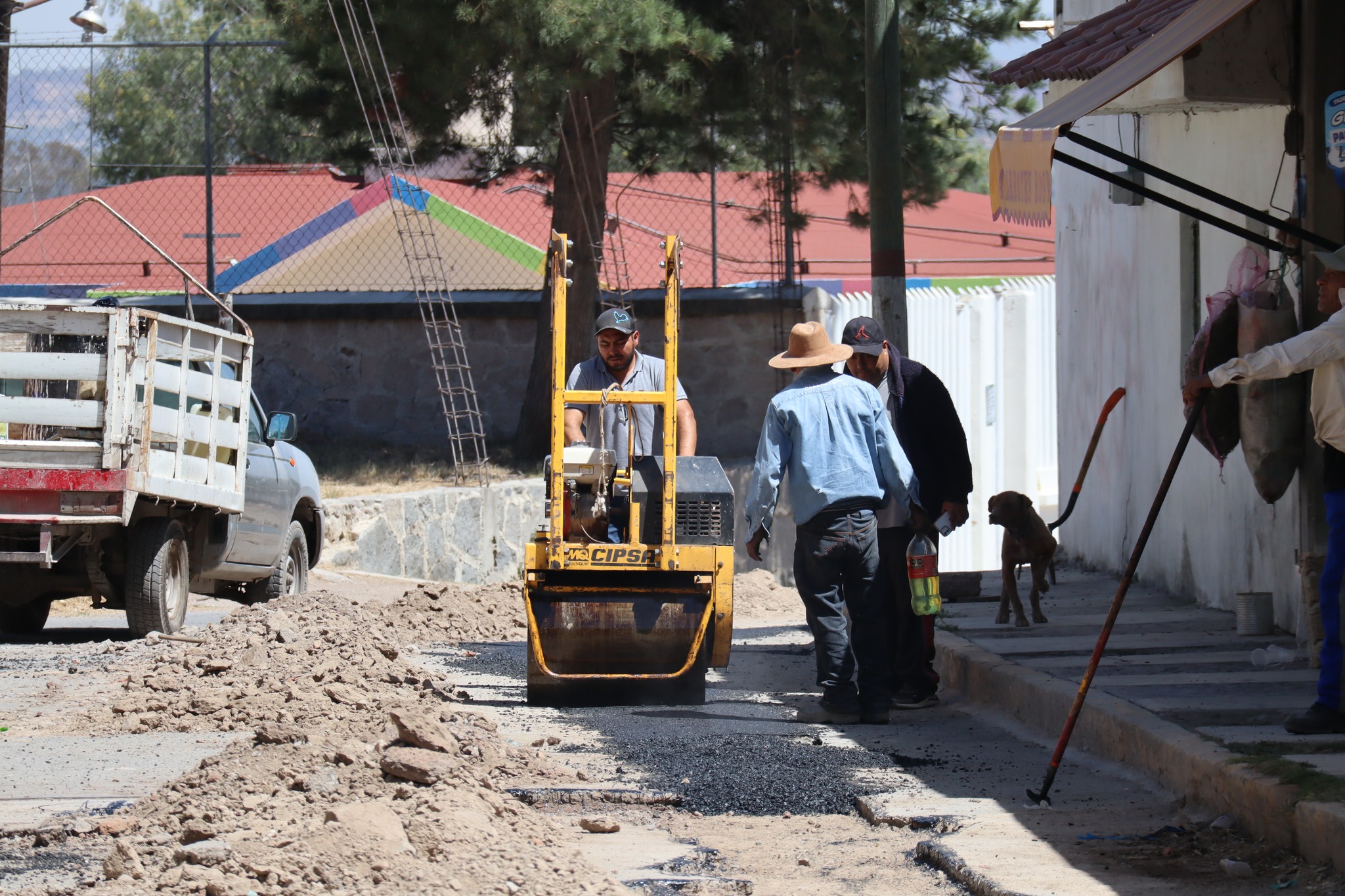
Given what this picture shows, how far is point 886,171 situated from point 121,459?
5.07 m

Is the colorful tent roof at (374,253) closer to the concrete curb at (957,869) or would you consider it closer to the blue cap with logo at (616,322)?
the blue cap with logo at (616,322)

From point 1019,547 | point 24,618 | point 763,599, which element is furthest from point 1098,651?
point 763,599

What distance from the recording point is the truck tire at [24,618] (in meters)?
10.9

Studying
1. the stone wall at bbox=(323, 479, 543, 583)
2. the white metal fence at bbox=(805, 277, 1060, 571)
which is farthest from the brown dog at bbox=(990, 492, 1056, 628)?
the white metal fence at bbox=(805, 277, 1060, 571)

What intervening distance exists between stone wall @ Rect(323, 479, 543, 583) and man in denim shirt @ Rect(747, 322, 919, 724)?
7.70 m

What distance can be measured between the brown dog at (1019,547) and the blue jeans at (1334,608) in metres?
3.69

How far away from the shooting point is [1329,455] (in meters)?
6.01

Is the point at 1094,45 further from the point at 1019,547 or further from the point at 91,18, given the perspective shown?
the point at 91,18

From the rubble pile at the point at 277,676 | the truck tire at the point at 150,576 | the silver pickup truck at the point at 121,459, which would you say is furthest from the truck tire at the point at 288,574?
the rubble pile at the point at 277,676

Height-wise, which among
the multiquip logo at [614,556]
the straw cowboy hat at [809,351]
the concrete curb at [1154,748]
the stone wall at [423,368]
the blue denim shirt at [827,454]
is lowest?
the concrete curb at [1154,748]

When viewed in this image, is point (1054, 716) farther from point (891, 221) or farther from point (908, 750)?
point (891, 221)

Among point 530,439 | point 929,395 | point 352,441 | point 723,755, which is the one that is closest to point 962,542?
point 530,439

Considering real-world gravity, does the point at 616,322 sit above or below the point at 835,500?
above

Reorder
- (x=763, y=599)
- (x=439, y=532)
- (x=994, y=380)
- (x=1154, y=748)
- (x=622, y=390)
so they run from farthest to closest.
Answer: (x=994, y=380)
(x=439, y=532)
(x=763, y=599)
(x=622, y=390)
(x=1154, y=748)
